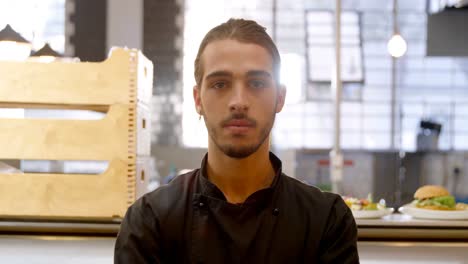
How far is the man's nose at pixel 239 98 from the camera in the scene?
3.76ft

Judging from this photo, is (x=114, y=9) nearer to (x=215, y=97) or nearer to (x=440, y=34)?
(x=440, y=34)

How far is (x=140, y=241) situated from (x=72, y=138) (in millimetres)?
716

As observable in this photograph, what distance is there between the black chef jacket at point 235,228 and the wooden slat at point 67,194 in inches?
20.9

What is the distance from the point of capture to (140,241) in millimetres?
1217

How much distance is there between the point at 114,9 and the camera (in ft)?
17.1

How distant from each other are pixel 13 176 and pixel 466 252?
1.54m

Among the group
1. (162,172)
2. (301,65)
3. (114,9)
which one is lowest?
(162,172)

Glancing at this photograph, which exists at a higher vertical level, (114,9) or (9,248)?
(114,9)

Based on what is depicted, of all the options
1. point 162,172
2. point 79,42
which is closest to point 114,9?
point 79,42

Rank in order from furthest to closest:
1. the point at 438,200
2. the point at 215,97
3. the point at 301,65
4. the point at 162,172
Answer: the point at 301,65, the point at 162,172, the point at 438,200, the point at 215,97

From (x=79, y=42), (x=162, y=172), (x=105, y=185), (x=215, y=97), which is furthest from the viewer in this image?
(x=162, y=172)

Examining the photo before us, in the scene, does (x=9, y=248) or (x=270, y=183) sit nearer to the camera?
(x=270, y=183)

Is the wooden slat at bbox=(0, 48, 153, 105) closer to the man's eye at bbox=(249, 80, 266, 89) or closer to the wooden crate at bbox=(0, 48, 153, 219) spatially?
the wooden crate at bbox=(0, 48, 153, 219)

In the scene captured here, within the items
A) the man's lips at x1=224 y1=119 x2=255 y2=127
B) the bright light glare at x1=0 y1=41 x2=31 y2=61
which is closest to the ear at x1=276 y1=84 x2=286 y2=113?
the man's lips at x1=224 y1=119 x2=255 y2=127
